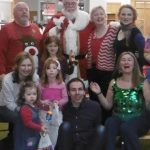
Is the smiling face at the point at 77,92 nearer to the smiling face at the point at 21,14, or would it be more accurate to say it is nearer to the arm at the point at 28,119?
the arm at the point at 28,119

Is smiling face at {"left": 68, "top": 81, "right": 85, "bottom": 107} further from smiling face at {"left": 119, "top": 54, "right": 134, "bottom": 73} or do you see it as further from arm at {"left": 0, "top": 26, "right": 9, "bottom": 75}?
arm at {"left": 0, "top": 26, "right": 9, "bottom": 75}

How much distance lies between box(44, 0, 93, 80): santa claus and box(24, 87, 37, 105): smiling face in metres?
0.66

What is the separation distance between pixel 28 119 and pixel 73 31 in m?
1.13

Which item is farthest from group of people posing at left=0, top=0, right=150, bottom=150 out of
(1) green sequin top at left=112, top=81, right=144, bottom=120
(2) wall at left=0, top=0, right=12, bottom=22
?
(2) wall at left=0, top=0, right=12, bottom=22

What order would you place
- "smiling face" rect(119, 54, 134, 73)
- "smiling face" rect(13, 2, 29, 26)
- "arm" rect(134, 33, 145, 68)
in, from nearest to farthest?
"smiling face" rect(119, 54, 134, 73) < "arm" rect(134, 33, 145, 68) < "smiling face" rect(13, 2, 29, 26)

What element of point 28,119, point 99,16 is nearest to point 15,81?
point 28,119

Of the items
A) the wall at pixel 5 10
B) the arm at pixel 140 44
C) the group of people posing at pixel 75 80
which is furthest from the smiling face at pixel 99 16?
the wall at pixel 5 10

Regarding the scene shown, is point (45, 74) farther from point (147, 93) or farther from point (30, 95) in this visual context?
point (147, 93)

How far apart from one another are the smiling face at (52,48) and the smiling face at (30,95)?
587mm

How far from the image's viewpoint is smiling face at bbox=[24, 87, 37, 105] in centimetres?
317

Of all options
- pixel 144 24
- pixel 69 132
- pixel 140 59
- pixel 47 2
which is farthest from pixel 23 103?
pixel 144 24

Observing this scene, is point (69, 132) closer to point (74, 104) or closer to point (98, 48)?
point (74, 104)

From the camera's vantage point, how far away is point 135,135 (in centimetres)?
310

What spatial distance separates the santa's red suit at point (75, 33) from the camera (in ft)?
12.5
